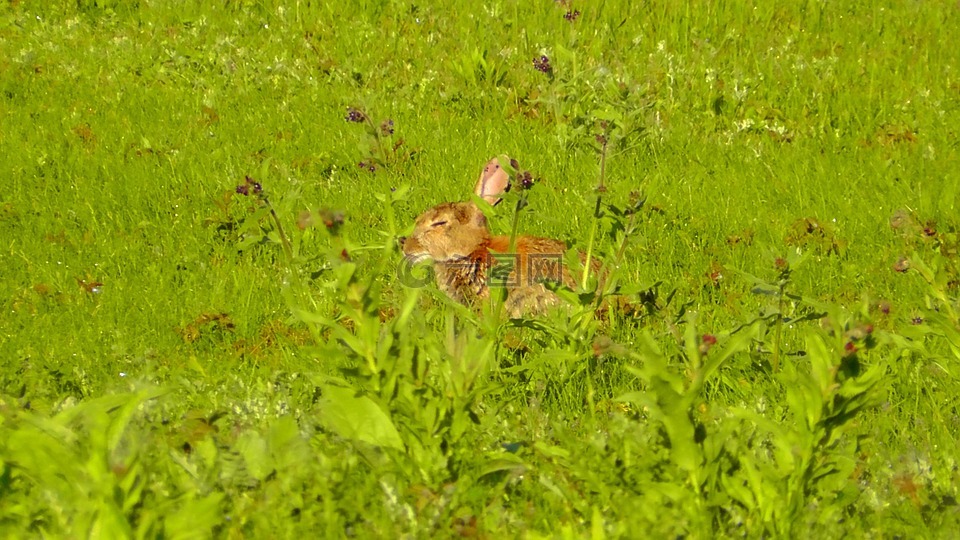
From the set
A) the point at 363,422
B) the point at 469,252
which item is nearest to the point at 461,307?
the point at 363,422

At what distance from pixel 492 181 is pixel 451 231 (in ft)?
1.30

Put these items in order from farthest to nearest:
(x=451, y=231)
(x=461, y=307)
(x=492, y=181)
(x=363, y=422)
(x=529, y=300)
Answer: (x=492, y=181) → (x=451, y=231) → (x=529, y=300) → (x=461, y=307) → (x=363, y=422)

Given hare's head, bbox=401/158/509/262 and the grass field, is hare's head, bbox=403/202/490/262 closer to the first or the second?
hare's head, bbox=401/158/509/262

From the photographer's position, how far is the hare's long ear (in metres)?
6.71

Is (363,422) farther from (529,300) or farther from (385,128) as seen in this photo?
(385,128)

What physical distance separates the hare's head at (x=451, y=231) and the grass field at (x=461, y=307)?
0.20m

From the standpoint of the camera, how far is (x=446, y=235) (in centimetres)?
668

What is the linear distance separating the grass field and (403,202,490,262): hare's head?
8.3 inches

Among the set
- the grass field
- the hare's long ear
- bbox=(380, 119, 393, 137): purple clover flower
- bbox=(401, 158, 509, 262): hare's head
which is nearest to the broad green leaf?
the grass field

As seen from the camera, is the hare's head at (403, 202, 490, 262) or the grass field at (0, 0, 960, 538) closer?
the grass field at (0, 0, 960, 538)

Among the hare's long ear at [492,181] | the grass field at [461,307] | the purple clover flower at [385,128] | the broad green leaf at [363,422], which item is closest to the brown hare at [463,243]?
the hare's long ear at [492,181]

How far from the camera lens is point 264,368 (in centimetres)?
520

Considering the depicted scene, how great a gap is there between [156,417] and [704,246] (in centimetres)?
370

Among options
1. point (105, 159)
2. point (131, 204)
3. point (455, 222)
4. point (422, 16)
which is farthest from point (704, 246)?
point (422, 16)
